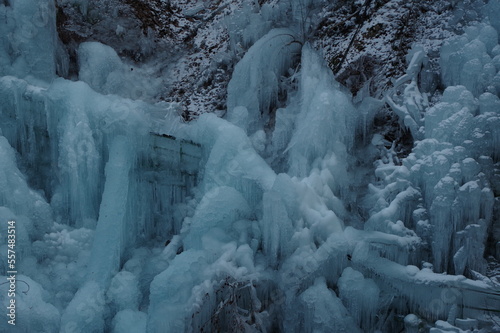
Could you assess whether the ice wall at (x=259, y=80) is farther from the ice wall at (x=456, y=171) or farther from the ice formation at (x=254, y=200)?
the ice wall at (x=456, y=171)

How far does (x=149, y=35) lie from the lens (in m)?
9.79

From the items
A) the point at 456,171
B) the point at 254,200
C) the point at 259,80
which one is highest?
the point at 259,80

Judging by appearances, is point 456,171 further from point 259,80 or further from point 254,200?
point 259,80

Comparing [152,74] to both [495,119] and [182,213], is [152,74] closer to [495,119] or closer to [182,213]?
[182,213]

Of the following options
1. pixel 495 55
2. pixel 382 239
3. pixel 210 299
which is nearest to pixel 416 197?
pixel 382 239

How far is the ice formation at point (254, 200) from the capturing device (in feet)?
17.1

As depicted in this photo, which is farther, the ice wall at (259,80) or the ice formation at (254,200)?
the ice wall at (259,80)

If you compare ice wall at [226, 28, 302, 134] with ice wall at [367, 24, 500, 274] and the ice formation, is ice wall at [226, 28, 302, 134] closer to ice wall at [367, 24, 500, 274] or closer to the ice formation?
the ice formation

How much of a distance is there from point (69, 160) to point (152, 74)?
3195 mm

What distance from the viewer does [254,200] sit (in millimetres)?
6152

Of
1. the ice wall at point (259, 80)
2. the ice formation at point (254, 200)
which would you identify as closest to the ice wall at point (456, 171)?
the ice formation at point (254, 200)

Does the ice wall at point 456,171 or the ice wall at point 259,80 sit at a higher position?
the ice wall at point 259,80

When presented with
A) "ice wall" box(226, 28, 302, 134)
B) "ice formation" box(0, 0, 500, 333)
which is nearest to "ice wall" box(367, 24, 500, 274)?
"ice formation" box(0, 0, 500, 333)

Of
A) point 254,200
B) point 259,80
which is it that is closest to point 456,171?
point 254,200
